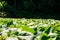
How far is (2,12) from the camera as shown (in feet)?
97.0

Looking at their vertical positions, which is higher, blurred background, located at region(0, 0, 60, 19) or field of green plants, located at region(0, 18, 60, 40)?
field of green plants, located at region(0, 18, 60, 40)

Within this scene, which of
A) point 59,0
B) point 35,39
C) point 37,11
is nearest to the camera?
point 35,39

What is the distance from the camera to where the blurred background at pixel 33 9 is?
26734 mm

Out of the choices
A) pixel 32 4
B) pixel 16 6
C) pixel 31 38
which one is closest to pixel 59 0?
pixel 32 4

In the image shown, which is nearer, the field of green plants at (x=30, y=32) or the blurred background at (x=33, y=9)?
the field of green plants at (x=30, y=32)

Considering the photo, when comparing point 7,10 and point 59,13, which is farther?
point 7,10

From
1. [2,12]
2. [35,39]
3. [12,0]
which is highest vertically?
[35,39]

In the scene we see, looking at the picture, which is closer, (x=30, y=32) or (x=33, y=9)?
(x=30, y=32)

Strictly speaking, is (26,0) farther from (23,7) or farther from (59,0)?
(59,0)

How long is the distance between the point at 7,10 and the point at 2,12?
4.70 ft

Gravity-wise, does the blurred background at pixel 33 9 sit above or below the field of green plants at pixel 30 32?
below

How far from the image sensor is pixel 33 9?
28719 millimetres

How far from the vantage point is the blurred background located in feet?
87.7

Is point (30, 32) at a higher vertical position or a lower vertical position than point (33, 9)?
higher
